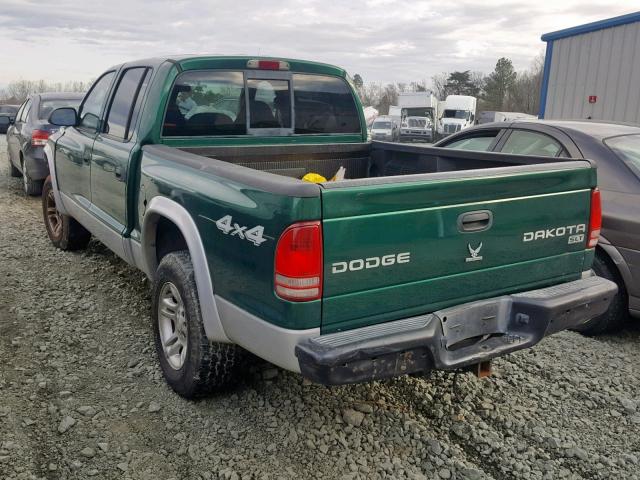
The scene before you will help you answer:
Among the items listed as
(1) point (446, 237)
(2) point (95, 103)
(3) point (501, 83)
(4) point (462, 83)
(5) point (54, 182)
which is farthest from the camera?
(4) point (462, 83)

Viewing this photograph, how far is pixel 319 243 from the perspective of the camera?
8.16 ft

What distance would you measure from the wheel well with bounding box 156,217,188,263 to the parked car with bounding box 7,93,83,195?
5.77 meters

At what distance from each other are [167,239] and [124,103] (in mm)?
1383

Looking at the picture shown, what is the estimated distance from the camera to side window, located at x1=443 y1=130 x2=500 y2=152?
5602mm

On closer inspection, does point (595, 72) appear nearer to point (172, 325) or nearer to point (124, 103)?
point (124, 103)

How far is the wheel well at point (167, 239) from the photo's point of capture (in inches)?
145

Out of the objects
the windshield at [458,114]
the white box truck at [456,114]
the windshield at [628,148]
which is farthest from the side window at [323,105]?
the windshield at [458,114]

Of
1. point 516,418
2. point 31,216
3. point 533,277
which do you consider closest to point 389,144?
point 533,277

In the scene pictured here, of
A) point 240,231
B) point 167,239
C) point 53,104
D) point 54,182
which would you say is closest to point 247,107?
point 167,239

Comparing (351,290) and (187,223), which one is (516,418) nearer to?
(351,290)

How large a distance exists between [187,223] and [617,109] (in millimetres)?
10331

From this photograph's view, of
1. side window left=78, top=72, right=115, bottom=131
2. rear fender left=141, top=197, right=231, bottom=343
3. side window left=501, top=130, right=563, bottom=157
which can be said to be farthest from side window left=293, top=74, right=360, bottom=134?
rear fender left=141, top=197, right=231, bottom=343

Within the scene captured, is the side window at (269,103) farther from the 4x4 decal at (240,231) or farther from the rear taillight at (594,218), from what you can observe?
the rear taillight at (594,218)

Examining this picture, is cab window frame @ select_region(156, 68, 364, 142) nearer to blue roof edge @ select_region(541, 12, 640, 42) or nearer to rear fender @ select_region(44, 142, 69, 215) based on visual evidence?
rear fender @ select_region(44, 142, 69, 215)
